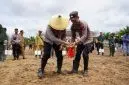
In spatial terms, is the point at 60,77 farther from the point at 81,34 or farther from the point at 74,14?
the point at 74,14

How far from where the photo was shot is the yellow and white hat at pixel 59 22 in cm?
1136

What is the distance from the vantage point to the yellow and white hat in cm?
1136

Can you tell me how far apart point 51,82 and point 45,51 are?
36.2 inches

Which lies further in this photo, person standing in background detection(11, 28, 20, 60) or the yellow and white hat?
person standing in background detection(11, 28, 20, 60)

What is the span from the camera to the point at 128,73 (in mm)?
13898

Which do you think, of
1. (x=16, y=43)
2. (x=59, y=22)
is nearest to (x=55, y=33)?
(x=59, y=22)

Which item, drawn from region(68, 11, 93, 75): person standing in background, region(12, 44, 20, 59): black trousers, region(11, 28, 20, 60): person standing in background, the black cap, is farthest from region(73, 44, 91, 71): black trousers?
region(12, 44, 20, 59): black trousers

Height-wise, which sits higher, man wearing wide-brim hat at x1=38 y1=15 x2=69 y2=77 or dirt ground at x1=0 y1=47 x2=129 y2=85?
man wearing wide-brim hat at x1=38 y1=15 x2=69 y2=77

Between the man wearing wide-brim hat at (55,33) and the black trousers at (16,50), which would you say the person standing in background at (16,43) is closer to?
the black trousers at (16,50)

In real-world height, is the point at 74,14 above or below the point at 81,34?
above

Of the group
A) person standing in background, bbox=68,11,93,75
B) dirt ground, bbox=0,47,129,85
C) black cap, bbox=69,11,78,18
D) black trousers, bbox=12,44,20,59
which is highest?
black cap, bbox=69,11,78,18

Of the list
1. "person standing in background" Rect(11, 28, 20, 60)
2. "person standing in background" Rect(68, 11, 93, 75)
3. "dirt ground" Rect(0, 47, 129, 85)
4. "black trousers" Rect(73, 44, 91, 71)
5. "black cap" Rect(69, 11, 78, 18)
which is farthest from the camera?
"person standing in background" Rect(11, 28, 20, 60)

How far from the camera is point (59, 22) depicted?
11.4m

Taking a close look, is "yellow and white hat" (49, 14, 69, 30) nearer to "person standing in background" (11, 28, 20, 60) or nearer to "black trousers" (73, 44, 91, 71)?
"black trousers" (73, 44, 91, 71)
